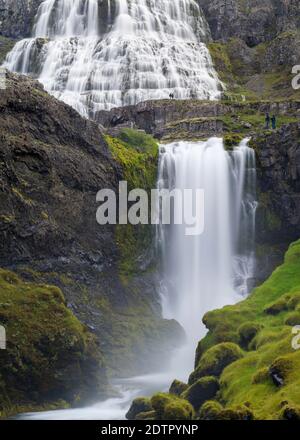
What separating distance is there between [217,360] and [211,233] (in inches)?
937

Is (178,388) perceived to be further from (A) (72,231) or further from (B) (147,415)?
(A) (72,231)

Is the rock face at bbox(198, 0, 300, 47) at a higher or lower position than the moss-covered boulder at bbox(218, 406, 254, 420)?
higher

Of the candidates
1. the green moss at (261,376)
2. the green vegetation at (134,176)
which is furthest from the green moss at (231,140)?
the green moss at (261,376)

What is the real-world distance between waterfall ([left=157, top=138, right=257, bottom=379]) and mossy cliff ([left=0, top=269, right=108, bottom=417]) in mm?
14292

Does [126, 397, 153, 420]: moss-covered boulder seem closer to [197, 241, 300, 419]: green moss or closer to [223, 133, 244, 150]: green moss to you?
[197, 241, 300, 419]: green moss

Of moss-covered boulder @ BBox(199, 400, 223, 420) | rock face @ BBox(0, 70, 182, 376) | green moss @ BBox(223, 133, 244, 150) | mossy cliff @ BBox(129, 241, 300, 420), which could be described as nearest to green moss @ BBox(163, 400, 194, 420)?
mossy cliff @ BBox(129, 241, 300, 420)

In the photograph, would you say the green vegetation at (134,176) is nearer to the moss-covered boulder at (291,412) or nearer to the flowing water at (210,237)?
the flowing water at (210,237)

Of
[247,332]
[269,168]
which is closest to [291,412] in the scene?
[247,332]

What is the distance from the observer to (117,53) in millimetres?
76812

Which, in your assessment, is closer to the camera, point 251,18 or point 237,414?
point 237,414

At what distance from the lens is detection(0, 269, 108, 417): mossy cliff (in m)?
25.0
